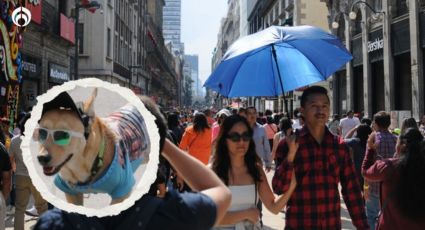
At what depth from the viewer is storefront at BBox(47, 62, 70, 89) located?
22856mm

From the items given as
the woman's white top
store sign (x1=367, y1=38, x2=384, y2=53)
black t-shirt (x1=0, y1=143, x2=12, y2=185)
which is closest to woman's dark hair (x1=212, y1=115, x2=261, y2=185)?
the woman's white top

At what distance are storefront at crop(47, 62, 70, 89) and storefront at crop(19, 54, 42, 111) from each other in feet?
2.90

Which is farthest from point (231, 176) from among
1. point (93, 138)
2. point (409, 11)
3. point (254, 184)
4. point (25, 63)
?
point (409, 11)

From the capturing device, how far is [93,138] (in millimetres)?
1182

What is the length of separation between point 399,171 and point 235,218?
1.28 meters

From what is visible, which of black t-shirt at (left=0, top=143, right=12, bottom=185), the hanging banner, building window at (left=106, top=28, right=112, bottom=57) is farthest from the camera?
building window at (left=106, top=28, right=112, bottom=57)

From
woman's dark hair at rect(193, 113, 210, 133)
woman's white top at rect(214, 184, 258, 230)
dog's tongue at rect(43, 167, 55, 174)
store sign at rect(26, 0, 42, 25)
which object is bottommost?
woman's white top at rect(214, 184, 258, 230)

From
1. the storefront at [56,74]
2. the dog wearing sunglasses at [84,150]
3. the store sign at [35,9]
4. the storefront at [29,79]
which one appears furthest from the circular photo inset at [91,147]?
the storefront at [56,74]

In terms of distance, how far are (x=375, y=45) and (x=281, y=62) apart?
809 inches

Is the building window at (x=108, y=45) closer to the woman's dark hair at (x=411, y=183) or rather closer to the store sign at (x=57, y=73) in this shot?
the store sign at (x=57, y=73)

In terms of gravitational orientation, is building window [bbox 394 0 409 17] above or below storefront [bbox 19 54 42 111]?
above

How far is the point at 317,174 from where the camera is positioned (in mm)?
3654

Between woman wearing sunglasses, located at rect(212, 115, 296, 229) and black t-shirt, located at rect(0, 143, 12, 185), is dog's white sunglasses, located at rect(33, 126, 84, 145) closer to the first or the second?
woman wearing sunglasses, located at rect(212, 115, 296, 229)

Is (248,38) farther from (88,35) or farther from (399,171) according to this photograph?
(88,35)
